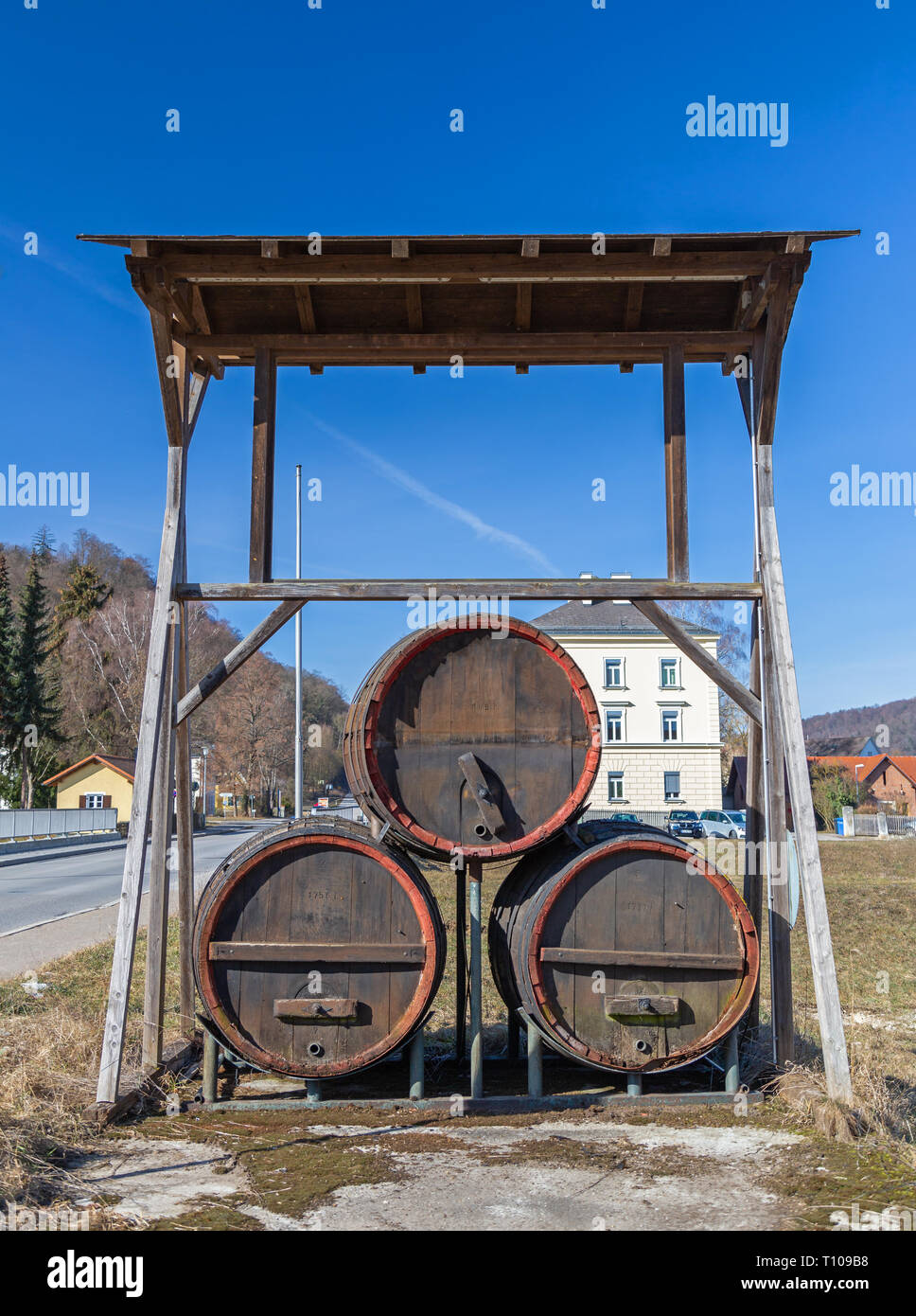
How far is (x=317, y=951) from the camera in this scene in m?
5.65

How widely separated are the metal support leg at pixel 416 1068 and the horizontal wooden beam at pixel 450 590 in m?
2.60

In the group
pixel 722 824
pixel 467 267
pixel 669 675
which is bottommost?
pixel 722 824

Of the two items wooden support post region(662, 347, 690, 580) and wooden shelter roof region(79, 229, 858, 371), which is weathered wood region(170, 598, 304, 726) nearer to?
wooden shelter roof region(79, 229, 858, 371)

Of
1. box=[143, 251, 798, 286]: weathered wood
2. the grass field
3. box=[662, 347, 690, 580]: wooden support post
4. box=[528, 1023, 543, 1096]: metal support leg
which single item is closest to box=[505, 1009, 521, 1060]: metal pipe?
the grass field

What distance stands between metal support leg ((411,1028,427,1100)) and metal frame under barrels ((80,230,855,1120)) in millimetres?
301

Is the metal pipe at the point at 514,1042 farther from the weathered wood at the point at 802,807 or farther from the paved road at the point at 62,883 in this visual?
the paved road at the point at 62,883

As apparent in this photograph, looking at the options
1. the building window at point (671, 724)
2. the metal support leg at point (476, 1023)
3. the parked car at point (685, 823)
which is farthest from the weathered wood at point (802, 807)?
the building window at point (671, 724)

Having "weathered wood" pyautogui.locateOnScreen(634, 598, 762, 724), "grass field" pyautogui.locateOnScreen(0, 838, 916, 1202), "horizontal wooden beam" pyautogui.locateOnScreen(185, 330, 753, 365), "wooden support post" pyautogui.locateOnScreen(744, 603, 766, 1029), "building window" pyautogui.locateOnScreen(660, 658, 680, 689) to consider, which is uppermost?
"building window" pyautogui.locateOnScreen(660, 658, 680, 689)

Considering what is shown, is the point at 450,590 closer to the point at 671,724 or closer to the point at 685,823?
the point at 685,823

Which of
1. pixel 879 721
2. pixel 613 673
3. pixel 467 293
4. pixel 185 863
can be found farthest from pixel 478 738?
pixel 879 721

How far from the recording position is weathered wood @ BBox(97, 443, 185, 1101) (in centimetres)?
557

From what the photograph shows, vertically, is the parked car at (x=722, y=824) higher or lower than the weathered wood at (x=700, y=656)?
lower

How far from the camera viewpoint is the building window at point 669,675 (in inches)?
1644

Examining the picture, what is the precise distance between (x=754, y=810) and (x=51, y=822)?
Answer: 34.8 metres
